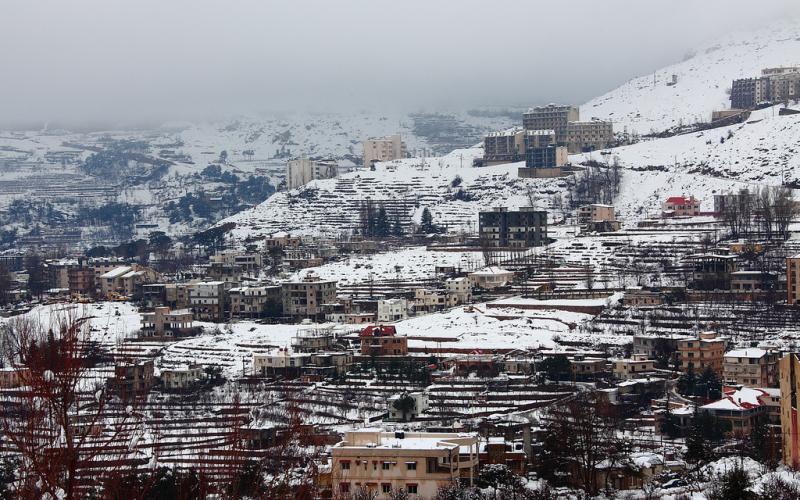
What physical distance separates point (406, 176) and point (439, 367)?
3766cm

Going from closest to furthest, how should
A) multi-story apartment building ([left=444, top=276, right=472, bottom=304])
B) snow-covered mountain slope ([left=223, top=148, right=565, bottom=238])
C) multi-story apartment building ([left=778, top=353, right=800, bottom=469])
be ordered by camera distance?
multi-story apartment building ([left=778, top=353, right=800, bottom=469]), multi-story apartment building ([left=444, top=276, right=472, bottom=304]), snow-covered mountain slope ([left=223, top=148, right=565, bottom=238])

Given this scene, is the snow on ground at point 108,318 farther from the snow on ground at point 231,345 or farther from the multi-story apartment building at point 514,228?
the multi-story apartment building at point 514,228

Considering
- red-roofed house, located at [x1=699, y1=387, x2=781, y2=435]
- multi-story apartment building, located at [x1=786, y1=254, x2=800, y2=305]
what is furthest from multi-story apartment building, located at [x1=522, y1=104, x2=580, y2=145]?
red-roofed house, located at [x1=699, y1=387, x2=781, y2=435]

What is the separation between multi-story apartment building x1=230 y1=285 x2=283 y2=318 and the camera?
165 ft

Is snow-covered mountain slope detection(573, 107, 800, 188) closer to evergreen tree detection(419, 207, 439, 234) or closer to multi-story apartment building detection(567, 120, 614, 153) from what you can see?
multi-story apartment building detection(567, 120, 614, 153)

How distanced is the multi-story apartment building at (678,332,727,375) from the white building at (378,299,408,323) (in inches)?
420

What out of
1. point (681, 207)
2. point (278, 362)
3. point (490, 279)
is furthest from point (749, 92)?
point (278, 362)

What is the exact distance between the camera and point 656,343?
3941 centimetres

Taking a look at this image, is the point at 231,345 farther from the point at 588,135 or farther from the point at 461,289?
the point at 588,135

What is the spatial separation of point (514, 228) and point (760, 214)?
28.3ft

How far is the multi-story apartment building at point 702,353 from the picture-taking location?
37841 millimetres

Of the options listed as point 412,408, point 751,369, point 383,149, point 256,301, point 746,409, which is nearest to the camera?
point 746,409

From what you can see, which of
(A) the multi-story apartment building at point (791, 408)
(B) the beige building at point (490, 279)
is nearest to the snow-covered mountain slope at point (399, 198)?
(B) the beige building at point (490, 279)

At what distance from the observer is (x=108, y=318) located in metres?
Result: 50.0
